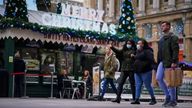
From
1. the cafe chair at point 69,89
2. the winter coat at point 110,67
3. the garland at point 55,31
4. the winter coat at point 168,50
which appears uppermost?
the garland at point 55,31

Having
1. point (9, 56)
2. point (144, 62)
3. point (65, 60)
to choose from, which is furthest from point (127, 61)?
point (65, 60)

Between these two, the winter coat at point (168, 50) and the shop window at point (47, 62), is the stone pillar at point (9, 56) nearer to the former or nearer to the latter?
the shop window at point (47, 62)

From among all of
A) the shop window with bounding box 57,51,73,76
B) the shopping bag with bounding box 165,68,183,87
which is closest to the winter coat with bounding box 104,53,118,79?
the shopping bag with bounding box 165,68,183,87

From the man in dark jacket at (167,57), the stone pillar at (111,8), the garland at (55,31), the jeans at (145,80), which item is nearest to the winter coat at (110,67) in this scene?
the jeans at (145,80)

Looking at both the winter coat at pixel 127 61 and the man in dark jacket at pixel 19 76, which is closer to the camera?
the winter coat at pixel 127 61

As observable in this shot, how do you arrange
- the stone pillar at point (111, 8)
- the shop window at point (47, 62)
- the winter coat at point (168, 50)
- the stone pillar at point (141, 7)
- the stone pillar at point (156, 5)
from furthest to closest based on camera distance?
the stone pillar at point (111, 8), the stone pillar at point (141, 7), the stone pillar at point (156, 5), the shop window at point (47, 62), the winter coat at point (168, 50)

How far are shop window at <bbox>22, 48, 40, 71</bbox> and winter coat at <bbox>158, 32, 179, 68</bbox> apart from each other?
38.6ft

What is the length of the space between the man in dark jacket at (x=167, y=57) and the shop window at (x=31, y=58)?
11692 mm

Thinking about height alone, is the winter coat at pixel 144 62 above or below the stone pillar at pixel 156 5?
below

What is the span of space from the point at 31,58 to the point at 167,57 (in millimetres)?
12269

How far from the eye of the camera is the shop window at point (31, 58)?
71.1ft

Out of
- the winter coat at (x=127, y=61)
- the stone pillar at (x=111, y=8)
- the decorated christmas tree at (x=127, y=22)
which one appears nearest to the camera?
the winter coat at (x=127, y=61)

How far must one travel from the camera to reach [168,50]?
10656mm

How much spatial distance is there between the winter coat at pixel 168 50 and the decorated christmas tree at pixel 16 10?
10.3 meters
